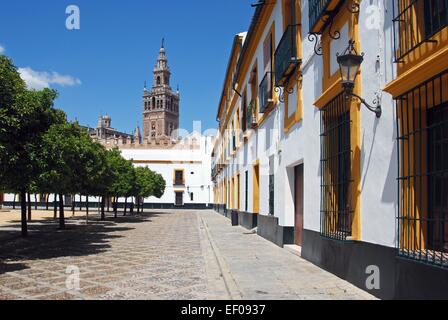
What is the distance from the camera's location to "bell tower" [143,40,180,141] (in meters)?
119

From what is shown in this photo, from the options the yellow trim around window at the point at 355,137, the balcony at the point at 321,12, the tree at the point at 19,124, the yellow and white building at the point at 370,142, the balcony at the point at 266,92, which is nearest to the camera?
the yellow and white building at the point at 370,142

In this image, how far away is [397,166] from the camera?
5.51 meters

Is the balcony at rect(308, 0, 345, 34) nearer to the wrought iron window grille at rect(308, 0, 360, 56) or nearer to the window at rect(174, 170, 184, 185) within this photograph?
the wrought iron window grille at rect(308, 0, 360, 56)

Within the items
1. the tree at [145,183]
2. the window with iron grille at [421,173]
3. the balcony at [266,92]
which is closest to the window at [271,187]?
the balcony at [266,92]

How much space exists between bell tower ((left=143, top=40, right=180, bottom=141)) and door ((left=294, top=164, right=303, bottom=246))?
356 ft

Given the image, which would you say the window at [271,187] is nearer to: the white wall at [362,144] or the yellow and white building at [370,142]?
the white wall at [362,144]

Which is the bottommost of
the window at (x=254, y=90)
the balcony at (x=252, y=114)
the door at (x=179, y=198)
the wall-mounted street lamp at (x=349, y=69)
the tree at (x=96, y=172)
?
the door at (x=179, y=198)

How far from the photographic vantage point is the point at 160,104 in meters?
124

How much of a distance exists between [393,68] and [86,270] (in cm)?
637

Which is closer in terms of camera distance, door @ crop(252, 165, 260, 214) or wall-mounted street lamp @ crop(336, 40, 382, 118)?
wall-mounted street lamp @ crop(336, 40, 382, 118)

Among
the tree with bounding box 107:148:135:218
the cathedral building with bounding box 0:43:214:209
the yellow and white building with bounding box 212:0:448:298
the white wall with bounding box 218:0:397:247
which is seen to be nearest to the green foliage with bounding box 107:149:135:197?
the tree with bounding box 107:148:135:218

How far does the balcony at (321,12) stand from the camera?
7.63 meters

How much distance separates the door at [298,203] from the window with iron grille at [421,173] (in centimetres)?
578
